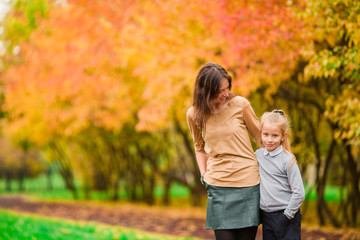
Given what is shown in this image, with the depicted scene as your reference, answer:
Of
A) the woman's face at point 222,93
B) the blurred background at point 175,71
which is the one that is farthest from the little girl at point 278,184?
the blurred background at point 175,71

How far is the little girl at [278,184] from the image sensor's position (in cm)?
297

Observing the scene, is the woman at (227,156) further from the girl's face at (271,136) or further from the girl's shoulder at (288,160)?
the girl's shoulder at (288,160)

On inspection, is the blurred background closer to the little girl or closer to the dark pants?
the little girl

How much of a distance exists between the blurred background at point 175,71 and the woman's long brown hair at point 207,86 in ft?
6.56

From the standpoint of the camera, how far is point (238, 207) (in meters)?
3.05

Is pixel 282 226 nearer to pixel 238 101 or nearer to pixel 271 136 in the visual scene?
pixel 271 136

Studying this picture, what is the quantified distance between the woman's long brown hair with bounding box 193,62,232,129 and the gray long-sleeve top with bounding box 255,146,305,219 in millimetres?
573

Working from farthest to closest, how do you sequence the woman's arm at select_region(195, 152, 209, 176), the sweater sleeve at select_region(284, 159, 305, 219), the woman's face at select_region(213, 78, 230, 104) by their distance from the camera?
the woman's arm at select_region(195, 152, 209, 176), the woman's face at select_region(213, 78, 230, 104), the sweater sleeve at select_region(284, 159, 305, 219)

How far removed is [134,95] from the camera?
39.7 ft

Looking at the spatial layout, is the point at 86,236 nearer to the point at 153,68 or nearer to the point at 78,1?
the point at 153,68

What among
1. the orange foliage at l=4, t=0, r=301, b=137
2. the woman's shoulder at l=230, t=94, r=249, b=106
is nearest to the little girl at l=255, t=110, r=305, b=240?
the woman's shoulder at l=230, t=94, r=249, b=106

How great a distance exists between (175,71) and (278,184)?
20.0 feet

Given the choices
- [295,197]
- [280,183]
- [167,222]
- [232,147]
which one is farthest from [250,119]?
[167,222]

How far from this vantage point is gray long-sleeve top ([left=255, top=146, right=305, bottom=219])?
2.94 meters
